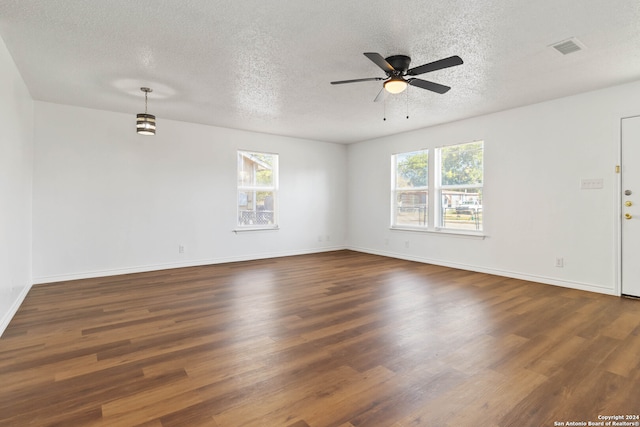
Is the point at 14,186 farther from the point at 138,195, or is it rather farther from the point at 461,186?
the point at 461,186

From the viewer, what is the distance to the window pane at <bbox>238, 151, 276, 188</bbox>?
645cm

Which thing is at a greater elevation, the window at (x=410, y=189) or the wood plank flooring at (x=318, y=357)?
the window at (x=410, y=189)

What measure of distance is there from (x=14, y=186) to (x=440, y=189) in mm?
6008

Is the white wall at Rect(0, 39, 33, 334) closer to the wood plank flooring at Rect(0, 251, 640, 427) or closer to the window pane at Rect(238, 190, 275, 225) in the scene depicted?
the wood plank flooring at Rect(0, 251, 640, 427)

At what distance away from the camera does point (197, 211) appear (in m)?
5.86

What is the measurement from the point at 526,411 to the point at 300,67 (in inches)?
132

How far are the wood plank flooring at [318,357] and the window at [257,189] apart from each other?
2477 millimetres

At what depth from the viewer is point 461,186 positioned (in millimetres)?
5656

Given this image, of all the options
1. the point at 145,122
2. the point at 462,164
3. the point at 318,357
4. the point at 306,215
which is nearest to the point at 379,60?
the point at 318,357

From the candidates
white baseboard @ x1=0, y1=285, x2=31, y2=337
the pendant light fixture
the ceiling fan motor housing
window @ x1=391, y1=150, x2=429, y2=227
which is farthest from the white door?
white baseboard @ x1=0, y1=285, x2=31, y2=337

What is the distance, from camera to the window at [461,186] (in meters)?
5.44

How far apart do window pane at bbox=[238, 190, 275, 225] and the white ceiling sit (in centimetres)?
213

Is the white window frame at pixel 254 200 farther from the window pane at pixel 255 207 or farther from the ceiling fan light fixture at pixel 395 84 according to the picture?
the ceiling fan light fixture at pixel 395 84

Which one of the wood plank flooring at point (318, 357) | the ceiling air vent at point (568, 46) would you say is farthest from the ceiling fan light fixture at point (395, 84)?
the wood plank flooring at point (318, 357)
